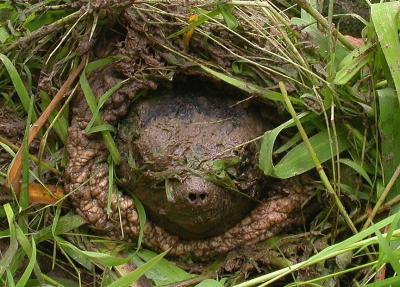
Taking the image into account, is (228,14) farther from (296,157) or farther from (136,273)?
(136,273)

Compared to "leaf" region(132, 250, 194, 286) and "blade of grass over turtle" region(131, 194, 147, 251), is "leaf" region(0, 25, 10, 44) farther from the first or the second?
"leaf" region(132, 250, 194, 286)

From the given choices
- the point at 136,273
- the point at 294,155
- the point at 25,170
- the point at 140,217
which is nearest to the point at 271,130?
the point at 294,155

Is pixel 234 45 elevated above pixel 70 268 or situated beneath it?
elevated above

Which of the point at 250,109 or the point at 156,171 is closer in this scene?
the point at 156,171

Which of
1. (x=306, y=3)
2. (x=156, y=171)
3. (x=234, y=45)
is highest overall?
(x=306, y=3)

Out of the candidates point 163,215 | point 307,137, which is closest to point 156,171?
point 163,215

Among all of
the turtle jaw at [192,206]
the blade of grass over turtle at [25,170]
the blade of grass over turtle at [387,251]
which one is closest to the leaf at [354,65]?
the turtle jaw at [192,206]

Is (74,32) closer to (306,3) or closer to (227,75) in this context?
(227,75)
